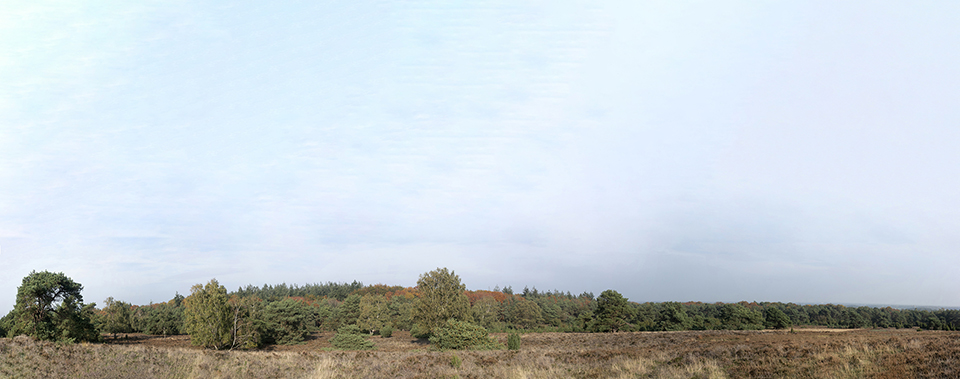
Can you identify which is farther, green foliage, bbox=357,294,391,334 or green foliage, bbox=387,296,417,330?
green foliage, bbox=387,296,417,330

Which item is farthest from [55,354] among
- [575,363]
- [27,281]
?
[27,281]

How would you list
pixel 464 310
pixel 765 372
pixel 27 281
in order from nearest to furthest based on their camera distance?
pixel 765 372
pixel 27 281
pixel 464 310

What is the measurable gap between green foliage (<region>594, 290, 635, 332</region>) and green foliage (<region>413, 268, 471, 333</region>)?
26.3 meters

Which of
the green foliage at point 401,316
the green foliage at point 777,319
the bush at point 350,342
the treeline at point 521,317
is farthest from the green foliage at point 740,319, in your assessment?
the bush at point 350,342

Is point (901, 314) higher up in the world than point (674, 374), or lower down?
lower down

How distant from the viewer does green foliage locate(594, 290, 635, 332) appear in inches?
2830

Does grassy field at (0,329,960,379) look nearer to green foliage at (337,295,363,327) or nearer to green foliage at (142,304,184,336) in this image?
green foliage at (142,304,184,336)

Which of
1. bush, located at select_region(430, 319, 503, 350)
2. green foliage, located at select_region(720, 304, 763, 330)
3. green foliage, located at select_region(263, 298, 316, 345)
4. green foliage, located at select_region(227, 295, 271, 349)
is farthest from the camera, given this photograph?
green foliage, located at select_region(720, 304, 763, 330)

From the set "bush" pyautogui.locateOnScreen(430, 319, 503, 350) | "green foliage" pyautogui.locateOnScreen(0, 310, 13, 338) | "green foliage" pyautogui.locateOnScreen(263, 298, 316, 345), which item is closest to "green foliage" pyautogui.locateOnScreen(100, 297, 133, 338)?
"green foliage" pyautogui.locateOnScreen(0, 310, 13, 338)

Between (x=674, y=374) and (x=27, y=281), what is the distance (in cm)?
5811

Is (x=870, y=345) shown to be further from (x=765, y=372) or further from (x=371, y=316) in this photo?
(x=371, y=316)

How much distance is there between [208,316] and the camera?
44.3 metres

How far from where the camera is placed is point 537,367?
671 inches

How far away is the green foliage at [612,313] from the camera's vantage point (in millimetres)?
71875
